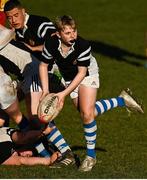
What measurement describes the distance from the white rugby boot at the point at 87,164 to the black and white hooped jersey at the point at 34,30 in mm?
1682

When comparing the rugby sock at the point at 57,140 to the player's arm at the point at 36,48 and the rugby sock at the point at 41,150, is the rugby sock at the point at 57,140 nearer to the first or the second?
the rugby sock at the point at 41,150

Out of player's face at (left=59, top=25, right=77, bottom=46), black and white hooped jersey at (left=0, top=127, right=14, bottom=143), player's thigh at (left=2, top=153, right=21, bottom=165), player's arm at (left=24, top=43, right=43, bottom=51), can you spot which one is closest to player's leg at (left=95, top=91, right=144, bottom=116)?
player's arm at (left=24, top=43, right=43, bottom=51)

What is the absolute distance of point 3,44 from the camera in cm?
988

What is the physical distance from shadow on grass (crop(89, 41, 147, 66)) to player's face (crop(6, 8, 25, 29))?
9219 mm

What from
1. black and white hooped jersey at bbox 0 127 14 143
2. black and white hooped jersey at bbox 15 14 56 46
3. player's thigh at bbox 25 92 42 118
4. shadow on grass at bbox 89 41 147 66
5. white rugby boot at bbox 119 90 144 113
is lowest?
shadow on grass at bbox 89 41 147 66

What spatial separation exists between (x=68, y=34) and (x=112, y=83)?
7.36 meters

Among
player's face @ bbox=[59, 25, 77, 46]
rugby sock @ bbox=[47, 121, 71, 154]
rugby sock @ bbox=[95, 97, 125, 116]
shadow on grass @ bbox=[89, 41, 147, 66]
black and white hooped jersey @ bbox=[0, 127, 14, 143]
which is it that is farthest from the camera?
shadow on grass @ bbox=[89, 41, 147, 66]

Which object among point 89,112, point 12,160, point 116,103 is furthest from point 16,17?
point 116,103

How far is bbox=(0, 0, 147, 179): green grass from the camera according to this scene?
30.2 ft

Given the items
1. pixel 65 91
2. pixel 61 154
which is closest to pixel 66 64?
pixel 65 91

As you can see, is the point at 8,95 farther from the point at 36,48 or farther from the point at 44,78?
the point at 36,48

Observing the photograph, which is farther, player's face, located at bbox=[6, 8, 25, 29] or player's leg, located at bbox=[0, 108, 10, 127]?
player's leg, located at bbox=[0, 108, 10, 127]

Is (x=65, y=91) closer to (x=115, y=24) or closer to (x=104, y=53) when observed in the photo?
(x=104, y=53)

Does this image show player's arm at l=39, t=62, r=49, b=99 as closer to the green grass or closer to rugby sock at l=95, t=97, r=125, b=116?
the green grass
